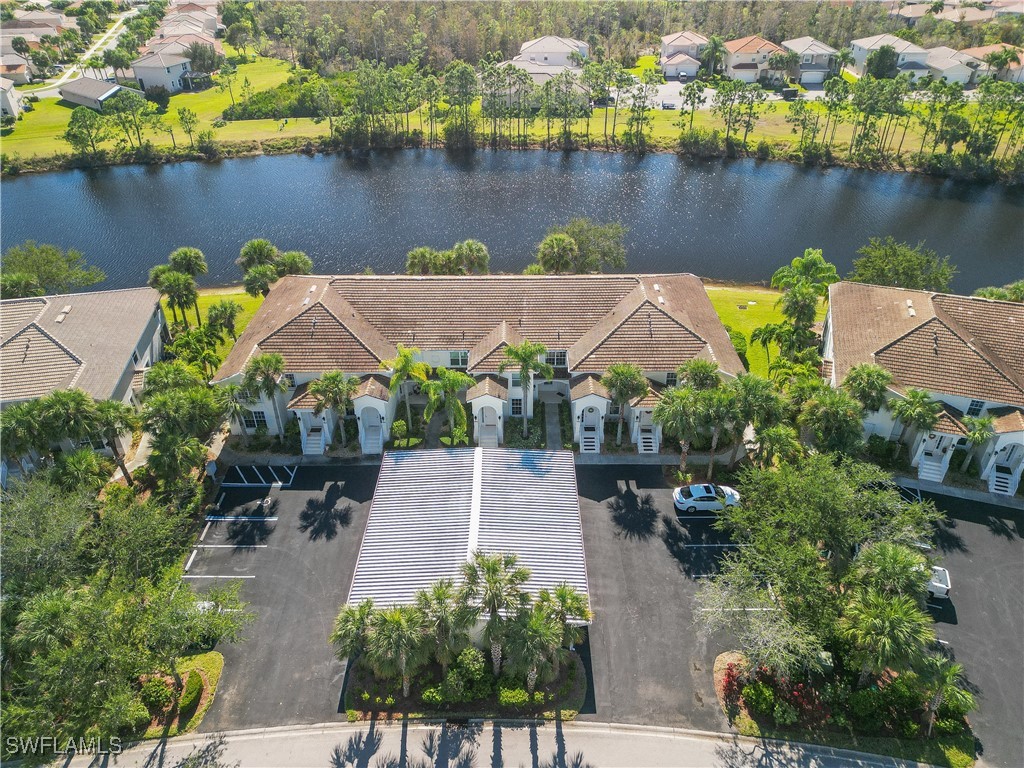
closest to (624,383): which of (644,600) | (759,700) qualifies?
(644,600)

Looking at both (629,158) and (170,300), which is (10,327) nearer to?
(170,300)

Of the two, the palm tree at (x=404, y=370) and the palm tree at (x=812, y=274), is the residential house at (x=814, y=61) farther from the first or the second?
the palm tree at (x=404, y=370)

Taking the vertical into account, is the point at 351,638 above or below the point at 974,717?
above

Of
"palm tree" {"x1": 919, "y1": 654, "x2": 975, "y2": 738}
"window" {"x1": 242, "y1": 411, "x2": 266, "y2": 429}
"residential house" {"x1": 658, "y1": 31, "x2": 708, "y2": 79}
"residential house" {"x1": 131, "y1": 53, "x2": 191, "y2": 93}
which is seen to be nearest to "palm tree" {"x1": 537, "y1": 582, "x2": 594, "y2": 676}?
"palm tree" {"x1": 919, "y1": 654, "x2": 975, "y2": 738}

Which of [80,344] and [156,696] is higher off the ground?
[80,344]

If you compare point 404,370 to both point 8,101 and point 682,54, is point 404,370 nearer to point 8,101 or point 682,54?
point 8,101

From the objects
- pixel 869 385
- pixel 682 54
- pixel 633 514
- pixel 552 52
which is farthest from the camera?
pixel 682 54

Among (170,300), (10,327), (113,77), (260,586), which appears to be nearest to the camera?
(260,586)

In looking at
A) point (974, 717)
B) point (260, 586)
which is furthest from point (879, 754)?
point (260, 586)
